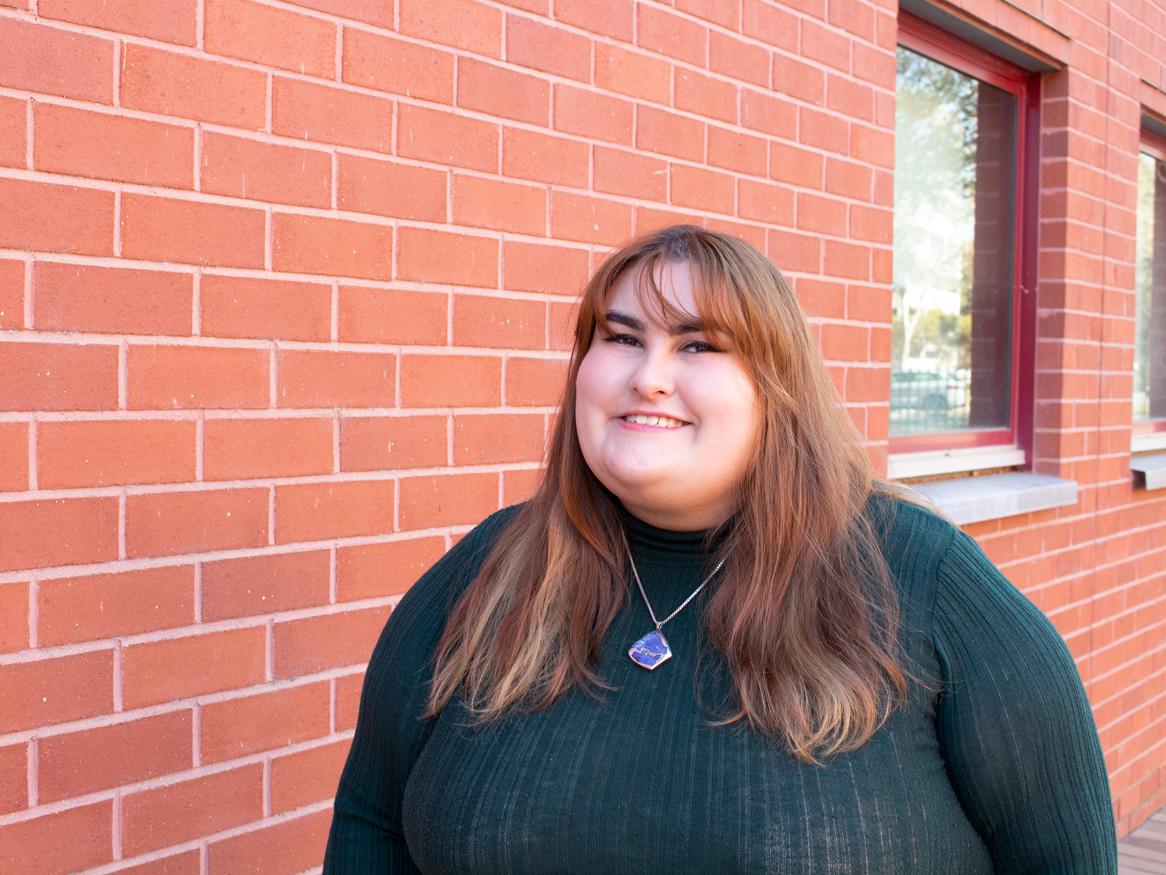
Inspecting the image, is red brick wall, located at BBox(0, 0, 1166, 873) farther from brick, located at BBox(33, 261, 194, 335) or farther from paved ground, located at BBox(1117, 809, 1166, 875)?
paved ground, located at BBox(1117, 809, 1166, 875)

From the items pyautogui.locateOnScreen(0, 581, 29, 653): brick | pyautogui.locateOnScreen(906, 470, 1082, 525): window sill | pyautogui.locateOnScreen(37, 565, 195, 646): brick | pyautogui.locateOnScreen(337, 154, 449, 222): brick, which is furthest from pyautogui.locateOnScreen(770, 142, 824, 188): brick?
pyautogui.locateOnScreen(0, 581, 29, 653): brick

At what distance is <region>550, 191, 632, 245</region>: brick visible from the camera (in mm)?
3023

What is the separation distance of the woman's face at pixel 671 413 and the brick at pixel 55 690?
0.88 metres

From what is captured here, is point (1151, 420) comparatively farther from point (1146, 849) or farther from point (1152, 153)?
point (1146, 849)

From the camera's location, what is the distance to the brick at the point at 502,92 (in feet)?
9.20

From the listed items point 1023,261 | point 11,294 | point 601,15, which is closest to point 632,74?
point 601,15

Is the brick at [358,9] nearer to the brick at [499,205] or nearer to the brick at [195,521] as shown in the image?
the brick at [499,205]

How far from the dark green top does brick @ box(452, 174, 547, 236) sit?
1.19m

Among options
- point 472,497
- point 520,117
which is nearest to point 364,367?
point 472,497

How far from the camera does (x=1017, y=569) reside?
4.91 meters

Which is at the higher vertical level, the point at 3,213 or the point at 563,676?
the point at 3,213

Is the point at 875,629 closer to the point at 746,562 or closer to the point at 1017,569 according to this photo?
the point at 746,562

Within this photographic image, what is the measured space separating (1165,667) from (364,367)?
469cm

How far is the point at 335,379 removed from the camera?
2.57 m
